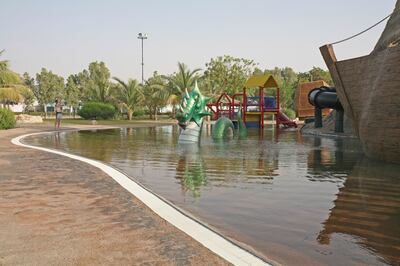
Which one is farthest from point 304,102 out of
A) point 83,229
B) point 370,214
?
point 83,229

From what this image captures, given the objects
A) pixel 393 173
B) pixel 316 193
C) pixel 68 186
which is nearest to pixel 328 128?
pixel 393 173

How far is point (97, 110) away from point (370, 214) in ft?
135

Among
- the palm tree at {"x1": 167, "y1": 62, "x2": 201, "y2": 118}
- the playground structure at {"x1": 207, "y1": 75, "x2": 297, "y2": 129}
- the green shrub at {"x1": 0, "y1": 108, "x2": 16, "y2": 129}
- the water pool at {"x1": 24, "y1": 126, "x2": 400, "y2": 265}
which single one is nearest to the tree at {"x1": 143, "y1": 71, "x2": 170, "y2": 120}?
the palm tree at {"x1": 167, "y1": 62, "x2": 201, "y2": 118}

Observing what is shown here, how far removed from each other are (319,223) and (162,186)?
339 centimetres

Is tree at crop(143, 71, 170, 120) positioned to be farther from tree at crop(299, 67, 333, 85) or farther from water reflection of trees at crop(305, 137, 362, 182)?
water reflection of trees at crop(305, 137, 362, 182)

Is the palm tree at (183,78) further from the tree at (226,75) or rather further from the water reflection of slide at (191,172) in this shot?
the water reflection of slide at (191,172)

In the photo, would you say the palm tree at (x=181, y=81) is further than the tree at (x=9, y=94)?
Yes

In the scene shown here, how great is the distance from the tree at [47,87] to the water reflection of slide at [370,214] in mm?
74043

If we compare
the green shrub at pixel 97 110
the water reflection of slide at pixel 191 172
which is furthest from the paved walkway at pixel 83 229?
the green shrub at pixel 97 110

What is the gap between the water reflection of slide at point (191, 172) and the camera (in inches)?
313

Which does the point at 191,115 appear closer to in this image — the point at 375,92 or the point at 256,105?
the point at 375,92

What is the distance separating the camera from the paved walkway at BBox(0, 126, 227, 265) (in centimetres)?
391

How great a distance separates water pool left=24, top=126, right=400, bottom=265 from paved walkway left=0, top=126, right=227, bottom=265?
78cm

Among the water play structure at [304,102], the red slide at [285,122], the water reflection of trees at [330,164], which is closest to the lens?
the water reflection of trees at [330,164]
